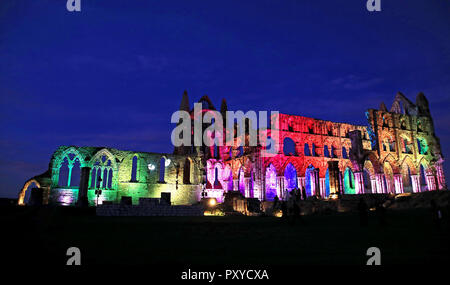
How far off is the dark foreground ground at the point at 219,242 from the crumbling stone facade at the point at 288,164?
63.8ft

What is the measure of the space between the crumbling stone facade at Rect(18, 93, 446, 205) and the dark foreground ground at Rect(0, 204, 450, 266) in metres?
19.5

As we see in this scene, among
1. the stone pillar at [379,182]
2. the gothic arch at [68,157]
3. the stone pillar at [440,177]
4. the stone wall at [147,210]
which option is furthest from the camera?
the stone pillar at [440,177]

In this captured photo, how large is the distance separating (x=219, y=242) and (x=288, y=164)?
33.6m

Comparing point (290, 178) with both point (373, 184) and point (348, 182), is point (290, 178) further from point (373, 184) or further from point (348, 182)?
point (373, 184)

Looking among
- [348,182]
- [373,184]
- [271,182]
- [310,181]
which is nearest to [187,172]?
[271,182]

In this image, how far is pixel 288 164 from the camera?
137 ft

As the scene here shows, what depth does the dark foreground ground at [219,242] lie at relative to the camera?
6.95 m

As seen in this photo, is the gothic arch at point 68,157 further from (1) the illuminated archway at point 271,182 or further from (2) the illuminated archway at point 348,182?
(2) the illuminated archway at point 348,182

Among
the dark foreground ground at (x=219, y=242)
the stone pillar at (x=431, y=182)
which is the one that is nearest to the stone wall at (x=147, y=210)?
the dark foreground ground at (x=219, y=242)

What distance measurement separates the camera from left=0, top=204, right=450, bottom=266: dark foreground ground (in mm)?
6949
